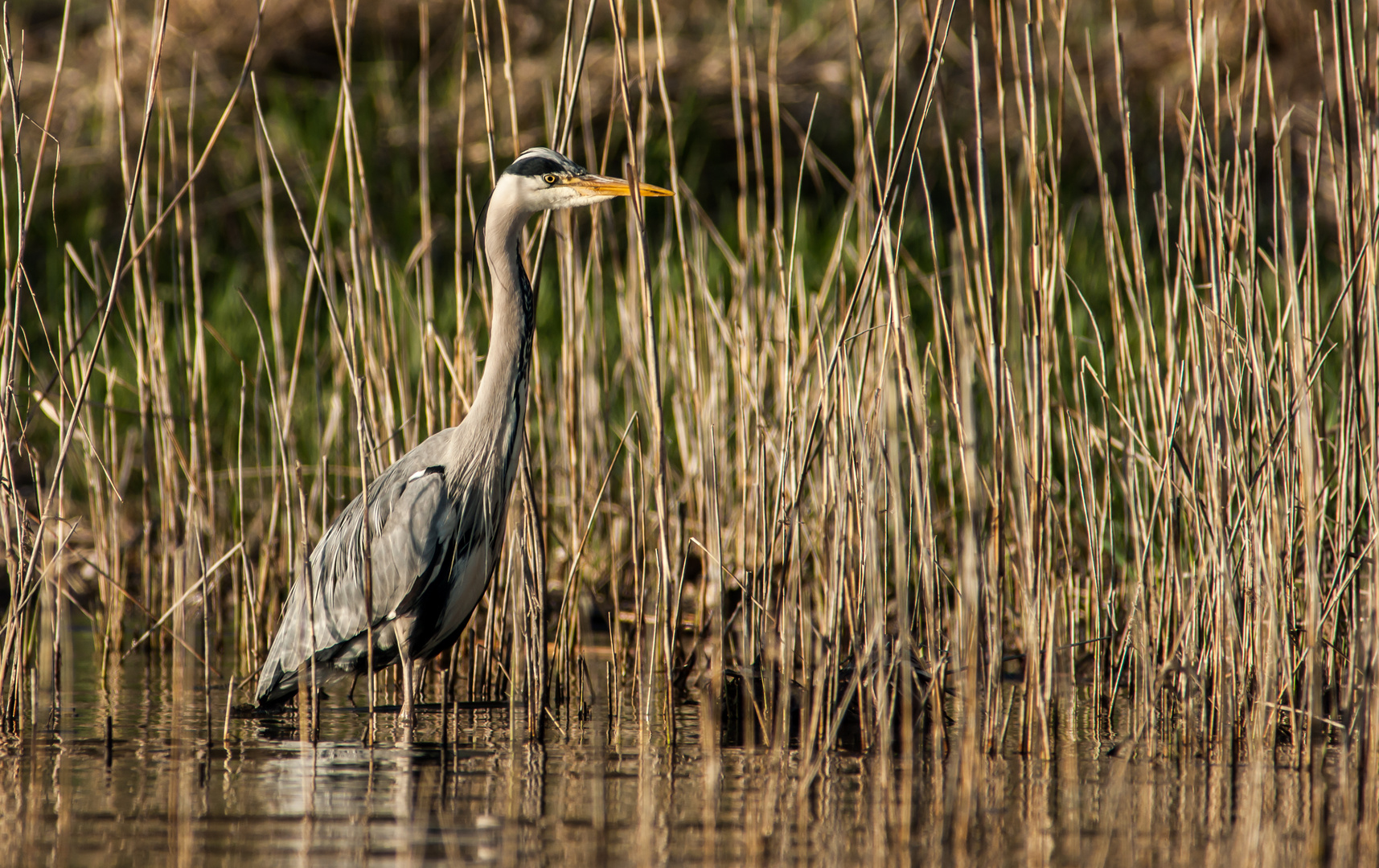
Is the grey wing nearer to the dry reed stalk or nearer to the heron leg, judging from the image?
the heron leg

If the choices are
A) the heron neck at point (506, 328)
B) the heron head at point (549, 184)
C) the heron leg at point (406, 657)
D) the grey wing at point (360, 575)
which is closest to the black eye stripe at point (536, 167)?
the heron head at point (549, 184)

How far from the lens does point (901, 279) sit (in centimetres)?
368

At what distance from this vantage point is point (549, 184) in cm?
412

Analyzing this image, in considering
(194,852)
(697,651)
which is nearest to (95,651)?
(697,651)

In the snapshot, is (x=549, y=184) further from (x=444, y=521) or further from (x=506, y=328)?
(x=444, y=521)

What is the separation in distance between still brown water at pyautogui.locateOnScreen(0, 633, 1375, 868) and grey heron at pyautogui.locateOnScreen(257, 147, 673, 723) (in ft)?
1.41

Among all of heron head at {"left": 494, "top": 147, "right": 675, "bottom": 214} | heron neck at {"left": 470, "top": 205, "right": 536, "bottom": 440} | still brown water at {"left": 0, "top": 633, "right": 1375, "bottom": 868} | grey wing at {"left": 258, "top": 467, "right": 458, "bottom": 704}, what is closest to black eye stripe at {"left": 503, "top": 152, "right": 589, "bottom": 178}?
heron head at {"left": 494, "top": 147, "right": 675, "bottom": 214}

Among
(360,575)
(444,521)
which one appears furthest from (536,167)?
(360,575)

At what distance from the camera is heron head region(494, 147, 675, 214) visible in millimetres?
4090

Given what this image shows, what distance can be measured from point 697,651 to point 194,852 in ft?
6.70

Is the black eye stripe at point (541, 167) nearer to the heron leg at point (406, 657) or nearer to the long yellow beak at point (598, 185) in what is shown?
the long yellow beak at point (598, 185)

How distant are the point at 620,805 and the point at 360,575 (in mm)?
1575

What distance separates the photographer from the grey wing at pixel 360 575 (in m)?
4.27

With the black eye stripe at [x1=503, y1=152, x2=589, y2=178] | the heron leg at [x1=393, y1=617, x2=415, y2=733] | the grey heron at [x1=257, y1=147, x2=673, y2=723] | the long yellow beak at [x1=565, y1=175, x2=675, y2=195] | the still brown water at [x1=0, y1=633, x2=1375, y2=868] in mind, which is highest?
the black eye stripe at [x1=503, y1=152, x2=589, y2=178]
